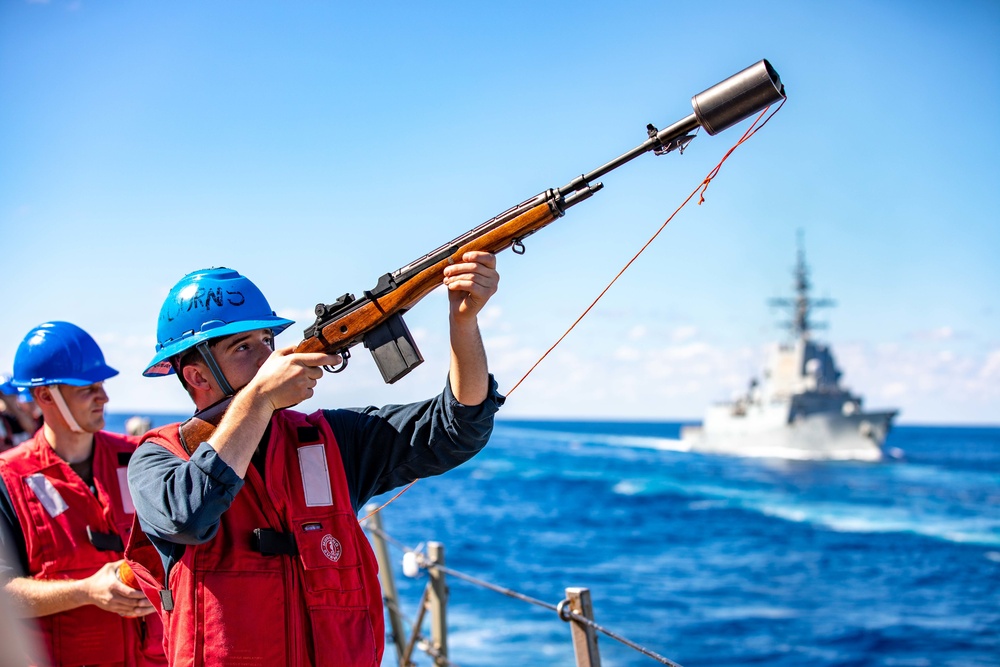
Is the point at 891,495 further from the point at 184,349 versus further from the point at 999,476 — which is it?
the point at 184,349

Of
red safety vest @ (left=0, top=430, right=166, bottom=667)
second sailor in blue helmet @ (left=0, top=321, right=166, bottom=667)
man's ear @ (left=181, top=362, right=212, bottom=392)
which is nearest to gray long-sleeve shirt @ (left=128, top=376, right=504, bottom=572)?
man's ear @ (left=181, top=362, right=212, bottom=392)

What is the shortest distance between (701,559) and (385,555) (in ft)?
72.9

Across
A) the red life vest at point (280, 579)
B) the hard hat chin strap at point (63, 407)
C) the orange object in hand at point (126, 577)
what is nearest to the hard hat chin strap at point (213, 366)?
the red life vest at point (280, 579)

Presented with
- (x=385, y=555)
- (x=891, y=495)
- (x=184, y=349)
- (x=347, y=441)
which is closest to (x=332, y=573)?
(x=347, y=441)

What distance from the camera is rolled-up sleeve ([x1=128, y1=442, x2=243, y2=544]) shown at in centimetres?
214

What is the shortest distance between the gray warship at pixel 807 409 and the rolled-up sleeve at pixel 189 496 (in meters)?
64.4

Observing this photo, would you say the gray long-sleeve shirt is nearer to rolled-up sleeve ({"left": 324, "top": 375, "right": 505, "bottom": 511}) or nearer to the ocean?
rolled-up sleeve ({"left": 324, "top": 375, "right": 505, "bottom": 511})

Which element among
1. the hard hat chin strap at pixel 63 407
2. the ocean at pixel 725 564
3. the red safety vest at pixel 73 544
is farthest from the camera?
the ocean at pixel 725 564

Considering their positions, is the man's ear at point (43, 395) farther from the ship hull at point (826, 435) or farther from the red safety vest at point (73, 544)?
the ship hull at point (826, 435)

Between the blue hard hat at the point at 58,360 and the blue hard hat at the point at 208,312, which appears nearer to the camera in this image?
the blue hard hat at the point at 208,312

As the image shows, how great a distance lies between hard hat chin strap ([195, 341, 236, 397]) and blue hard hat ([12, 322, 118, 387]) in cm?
162

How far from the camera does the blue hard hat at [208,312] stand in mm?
2611

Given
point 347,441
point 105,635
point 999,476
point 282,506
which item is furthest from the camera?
point 999,476

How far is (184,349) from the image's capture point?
2.57 metres
